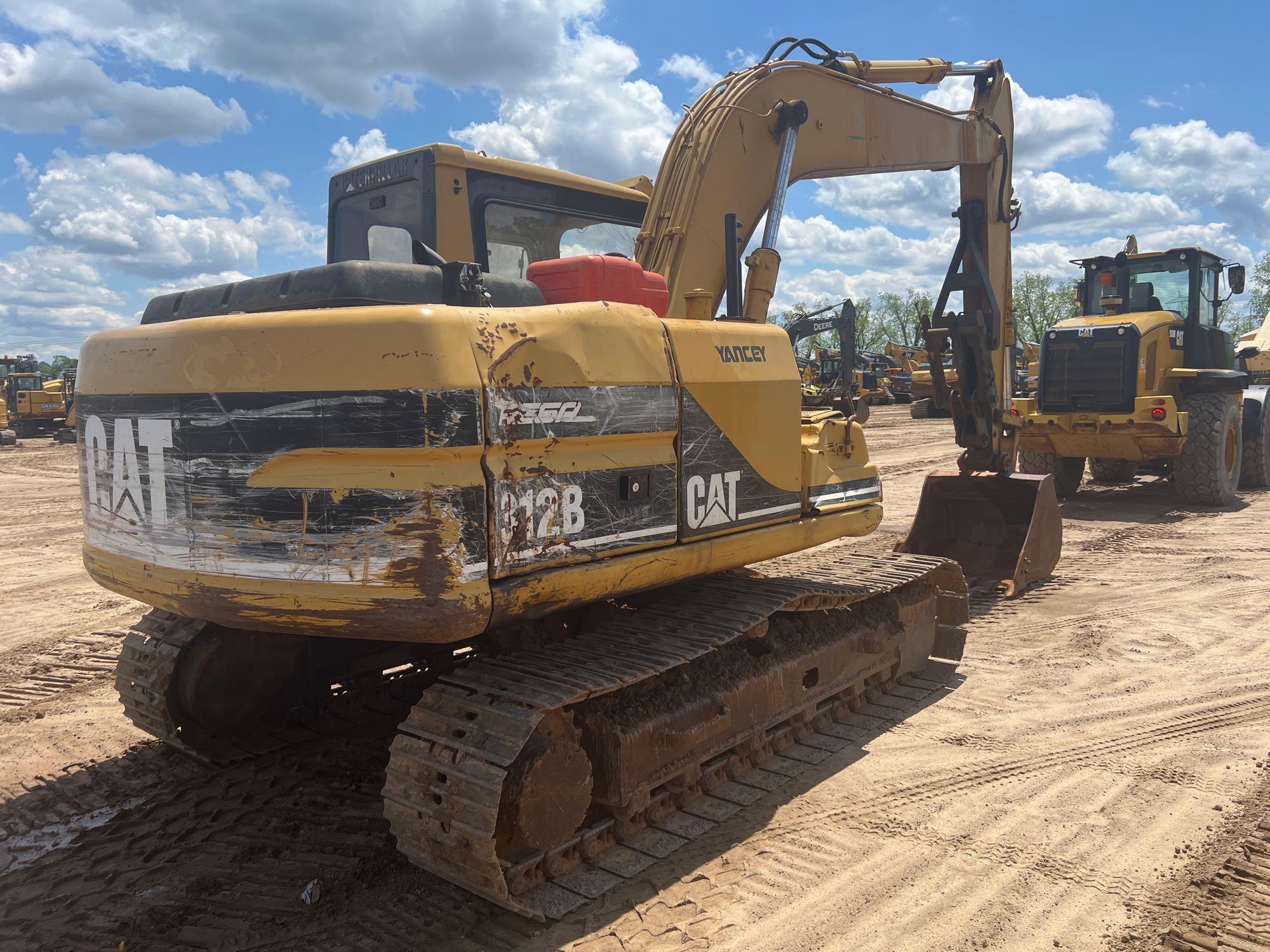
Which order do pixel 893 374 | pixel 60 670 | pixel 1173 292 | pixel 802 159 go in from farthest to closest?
1. pixel 893 374
2. pixel 1173 292
3. pixel 60 670
4. pixel 802 159

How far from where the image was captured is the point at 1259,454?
41.0ft

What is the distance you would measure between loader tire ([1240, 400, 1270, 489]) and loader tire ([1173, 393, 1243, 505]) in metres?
1.48

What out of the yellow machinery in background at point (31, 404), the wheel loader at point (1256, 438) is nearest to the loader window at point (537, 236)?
the wheel loader at point (1256, 438)

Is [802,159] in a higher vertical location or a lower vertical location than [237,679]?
higher

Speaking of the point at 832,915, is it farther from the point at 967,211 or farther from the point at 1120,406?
the point at 1120,406

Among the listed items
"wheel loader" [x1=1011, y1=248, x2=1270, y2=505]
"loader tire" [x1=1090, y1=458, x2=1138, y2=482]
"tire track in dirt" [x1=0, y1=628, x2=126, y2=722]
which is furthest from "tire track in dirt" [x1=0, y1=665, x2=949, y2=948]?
"loader tire" [x1=1090, y1=458, x2=1138, y2=482]

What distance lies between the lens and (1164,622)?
663 centimetres

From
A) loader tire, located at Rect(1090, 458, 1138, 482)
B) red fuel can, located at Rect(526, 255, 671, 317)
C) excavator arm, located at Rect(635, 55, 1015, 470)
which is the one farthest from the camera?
loader tire, located at Rect(1090, 458, 1138, 482)

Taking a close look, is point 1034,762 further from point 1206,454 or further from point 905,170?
point 1206,454

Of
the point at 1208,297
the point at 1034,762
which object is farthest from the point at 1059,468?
the point at 1034,762

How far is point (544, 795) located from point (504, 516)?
99 centimetres

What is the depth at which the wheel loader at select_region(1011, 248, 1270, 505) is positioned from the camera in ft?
35.7

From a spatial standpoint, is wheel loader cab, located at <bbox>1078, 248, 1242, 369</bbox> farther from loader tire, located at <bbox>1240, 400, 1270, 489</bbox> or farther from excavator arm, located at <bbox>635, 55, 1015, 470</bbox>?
excavator arm, located at <bbox>635, 55, 1015, 470</bbox>

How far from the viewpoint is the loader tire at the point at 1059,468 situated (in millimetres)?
11977
